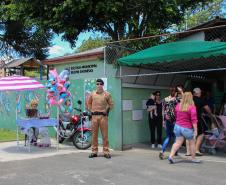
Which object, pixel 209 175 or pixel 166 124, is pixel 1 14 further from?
pixel 209 175

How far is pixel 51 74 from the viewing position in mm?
11891

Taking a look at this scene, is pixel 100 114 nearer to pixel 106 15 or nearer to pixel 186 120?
pixel 186 120

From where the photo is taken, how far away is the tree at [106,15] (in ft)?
58.2

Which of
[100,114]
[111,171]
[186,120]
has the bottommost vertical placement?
[111,171]

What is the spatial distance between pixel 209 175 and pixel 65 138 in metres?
5.39

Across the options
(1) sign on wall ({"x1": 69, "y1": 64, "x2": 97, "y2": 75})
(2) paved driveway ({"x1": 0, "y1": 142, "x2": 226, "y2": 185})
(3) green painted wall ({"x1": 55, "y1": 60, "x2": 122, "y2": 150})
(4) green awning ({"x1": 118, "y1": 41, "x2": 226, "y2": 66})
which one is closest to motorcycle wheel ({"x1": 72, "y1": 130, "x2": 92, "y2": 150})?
(3) green painted wall ({"x1": 55, "y1": 60, "x2": 122, "y2": 150})

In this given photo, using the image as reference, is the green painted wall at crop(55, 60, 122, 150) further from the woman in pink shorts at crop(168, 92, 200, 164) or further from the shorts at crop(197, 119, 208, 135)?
the woman in pink shorts at crop(168, 92, 200, 164)

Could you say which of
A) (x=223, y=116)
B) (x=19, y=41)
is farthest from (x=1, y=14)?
(x=223, y=116)

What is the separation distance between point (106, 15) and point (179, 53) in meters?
8.43

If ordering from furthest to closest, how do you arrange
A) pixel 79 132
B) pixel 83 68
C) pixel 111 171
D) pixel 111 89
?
pixel 83 68, pixel 111 89, pixel 79 132, pixel 111 171

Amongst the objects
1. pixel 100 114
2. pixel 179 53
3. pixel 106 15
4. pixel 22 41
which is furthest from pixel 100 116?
pixel 22 41

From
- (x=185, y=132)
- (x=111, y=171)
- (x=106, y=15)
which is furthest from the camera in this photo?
(x=106, y=15)

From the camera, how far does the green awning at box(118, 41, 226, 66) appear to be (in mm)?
9938

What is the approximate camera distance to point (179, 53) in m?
10.4
